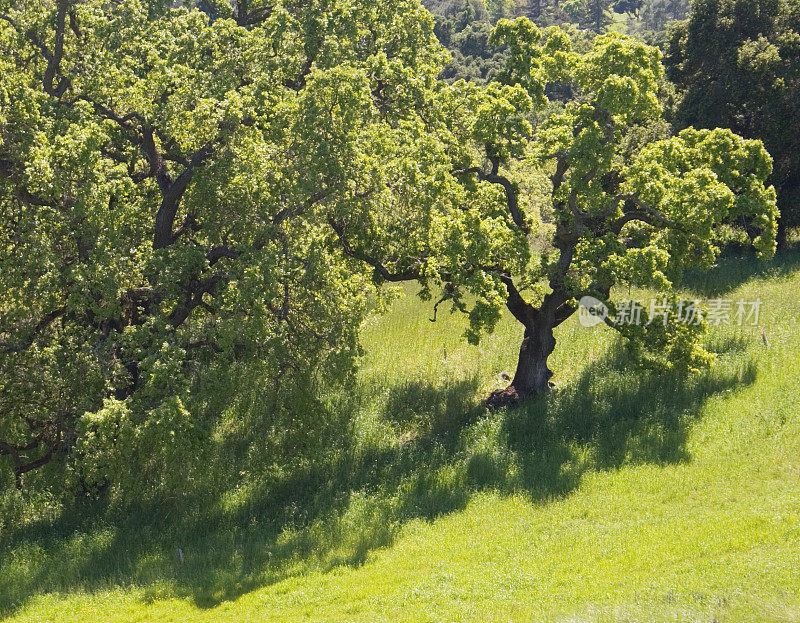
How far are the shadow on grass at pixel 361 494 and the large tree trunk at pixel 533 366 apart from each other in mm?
626

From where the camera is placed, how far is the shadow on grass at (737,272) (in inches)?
1197

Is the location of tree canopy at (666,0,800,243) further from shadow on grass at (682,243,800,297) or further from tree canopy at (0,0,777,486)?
tree canopy at (0,0,777,486)

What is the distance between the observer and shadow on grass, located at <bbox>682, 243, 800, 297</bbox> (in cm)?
3041

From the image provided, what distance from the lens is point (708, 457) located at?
1895cm

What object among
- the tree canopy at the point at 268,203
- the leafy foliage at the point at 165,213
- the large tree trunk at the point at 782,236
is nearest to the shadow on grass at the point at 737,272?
the large tree trunk at the point at 782,236

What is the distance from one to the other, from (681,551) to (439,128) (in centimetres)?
1309

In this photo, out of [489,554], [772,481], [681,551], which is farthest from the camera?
[772,481]

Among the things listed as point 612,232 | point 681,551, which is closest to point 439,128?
point 612,232

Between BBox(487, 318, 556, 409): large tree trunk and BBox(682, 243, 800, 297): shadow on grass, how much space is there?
9767 millimetres

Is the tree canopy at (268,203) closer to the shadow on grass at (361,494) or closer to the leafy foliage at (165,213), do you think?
the leafy foliage at (165,213)

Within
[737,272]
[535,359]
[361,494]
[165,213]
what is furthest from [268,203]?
[737,272]

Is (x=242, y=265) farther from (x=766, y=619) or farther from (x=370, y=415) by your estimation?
(x=766, y=619)

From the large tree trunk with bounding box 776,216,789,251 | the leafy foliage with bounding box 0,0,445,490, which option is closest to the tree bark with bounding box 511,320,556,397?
the leafy foliage with bounding box 0,0,445,490

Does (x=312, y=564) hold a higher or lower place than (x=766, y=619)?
lower
